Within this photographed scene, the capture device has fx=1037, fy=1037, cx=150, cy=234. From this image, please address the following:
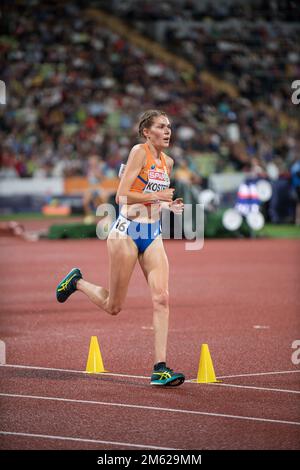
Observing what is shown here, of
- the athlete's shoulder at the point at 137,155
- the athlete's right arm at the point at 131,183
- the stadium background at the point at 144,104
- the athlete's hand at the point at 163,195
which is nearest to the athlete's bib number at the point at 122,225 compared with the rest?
the athlete's right arm at the point at 131,183

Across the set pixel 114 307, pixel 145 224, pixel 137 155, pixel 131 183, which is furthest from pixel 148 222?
pixel 114 307

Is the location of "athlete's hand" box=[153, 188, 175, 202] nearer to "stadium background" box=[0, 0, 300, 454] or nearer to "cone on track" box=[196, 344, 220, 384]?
"cone on track" box=[196, 344, 220, 384]

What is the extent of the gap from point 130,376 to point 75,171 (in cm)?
2643

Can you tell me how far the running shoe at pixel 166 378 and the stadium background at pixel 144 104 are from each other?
56.5 ft

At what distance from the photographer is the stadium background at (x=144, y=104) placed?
3072 centimetres

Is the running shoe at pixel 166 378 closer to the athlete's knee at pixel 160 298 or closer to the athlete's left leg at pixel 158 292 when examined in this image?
the athlete's left leg at pixel 158 292

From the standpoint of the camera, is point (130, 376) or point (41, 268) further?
point (41, 268)

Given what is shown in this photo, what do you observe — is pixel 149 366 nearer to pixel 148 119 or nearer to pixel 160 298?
pixel 160 298

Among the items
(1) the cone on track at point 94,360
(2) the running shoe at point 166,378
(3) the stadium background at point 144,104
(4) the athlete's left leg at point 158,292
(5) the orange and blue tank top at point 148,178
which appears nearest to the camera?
(2) the running shoe at point 166,378

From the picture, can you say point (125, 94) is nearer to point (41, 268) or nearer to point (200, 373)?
point (41, 268)

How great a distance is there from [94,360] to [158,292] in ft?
3.27
